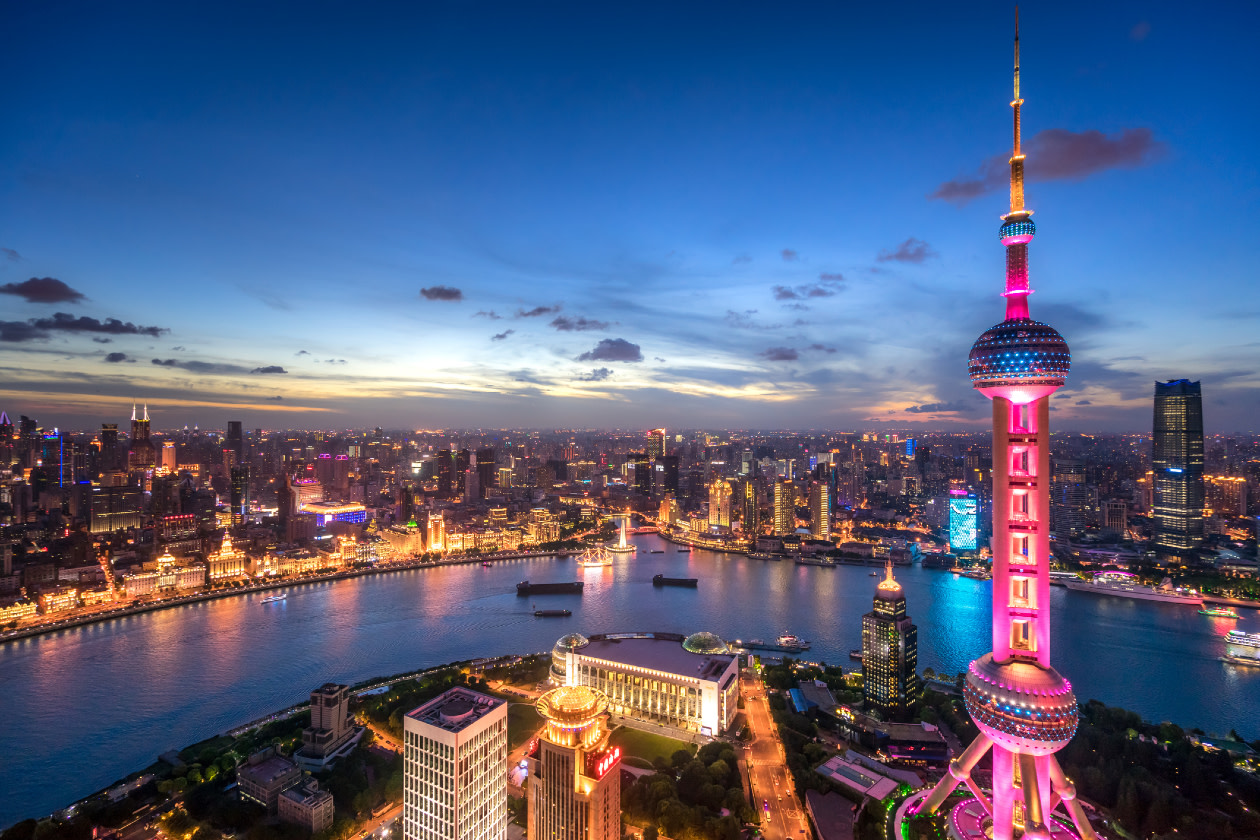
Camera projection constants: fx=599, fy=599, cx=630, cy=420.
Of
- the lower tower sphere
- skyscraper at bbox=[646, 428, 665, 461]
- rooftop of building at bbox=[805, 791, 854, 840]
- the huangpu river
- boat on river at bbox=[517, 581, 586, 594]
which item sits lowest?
the huangpu river

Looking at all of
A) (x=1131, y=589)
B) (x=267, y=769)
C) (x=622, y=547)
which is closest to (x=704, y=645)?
(x=267, y=769)

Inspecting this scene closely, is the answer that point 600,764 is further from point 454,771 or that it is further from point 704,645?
point 704,645

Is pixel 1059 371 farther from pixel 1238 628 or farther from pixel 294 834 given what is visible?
pixel 1238 628

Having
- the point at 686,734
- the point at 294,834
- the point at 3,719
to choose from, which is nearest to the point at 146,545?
the point at 3,719

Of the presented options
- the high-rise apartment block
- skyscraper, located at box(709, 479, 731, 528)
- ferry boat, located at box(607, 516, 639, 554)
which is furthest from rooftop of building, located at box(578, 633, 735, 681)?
skyscraper, located at box(709, 479, 731, 528)

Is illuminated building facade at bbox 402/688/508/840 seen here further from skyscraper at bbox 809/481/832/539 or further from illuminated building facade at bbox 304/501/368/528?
illuminated building facade at bbox 304/501/368/528

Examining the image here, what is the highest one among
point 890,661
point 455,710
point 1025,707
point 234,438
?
point 234,438
